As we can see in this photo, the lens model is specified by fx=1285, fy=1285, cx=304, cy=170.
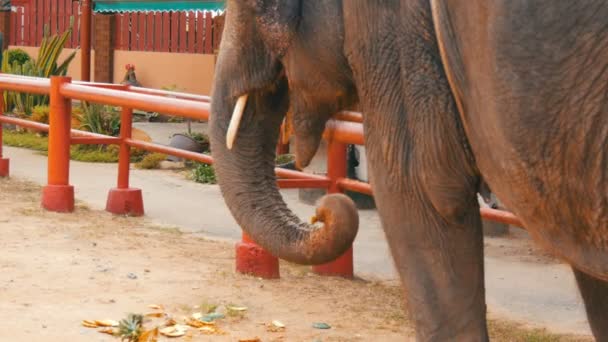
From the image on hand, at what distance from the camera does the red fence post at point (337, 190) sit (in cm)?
676

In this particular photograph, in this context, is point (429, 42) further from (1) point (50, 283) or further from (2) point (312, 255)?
(1) point (50, 283)

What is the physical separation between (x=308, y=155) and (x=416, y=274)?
1.91 feet

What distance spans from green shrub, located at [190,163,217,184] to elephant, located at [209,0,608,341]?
6.62 metres

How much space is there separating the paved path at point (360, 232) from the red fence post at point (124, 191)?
20cm

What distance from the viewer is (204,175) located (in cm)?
1088

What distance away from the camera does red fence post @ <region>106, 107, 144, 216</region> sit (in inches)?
340

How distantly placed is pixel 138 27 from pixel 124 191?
32.1 ft

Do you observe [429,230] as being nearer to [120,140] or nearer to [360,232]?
[360,232]

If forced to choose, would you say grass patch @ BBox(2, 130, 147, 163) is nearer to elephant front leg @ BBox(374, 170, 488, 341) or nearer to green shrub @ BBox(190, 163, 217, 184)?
green shrub @ BBox(190, 163, 217, 184)

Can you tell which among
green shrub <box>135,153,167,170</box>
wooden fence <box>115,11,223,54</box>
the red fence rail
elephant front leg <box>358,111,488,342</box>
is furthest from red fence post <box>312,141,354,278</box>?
the red fence rail

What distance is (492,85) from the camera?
2.92 meters

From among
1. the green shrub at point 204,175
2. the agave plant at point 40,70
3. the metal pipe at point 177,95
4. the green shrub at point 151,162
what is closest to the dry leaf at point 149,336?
the metal pipe at point 177,95

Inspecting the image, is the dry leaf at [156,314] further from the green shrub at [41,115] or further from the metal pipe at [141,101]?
the green shrub at [41,115]

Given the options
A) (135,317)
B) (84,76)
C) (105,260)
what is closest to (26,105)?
(84,76)
